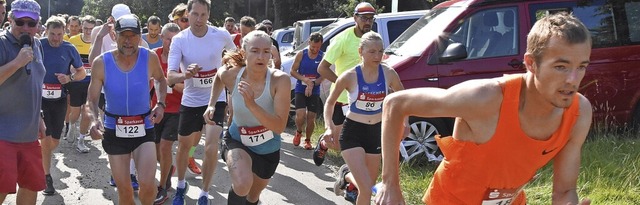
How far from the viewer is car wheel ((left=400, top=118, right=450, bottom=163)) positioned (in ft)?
27.2

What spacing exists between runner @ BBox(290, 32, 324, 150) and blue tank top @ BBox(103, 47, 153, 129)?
4661mm

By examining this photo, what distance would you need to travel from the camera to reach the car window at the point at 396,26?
1206 centimetres

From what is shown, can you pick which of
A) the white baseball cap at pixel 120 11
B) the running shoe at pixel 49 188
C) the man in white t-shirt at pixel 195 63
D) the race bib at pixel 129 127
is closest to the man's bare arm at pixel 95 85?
the race bib at pixel 129 127

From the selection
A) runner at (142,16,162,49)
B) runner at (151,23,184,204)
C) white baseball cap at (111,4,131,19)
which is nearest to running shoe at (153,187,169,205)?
runner at (151,23,184,204)

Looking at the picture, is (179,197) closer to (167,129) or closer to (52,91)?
(167,129)

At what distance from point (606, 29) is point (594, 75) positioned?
0.69 metres

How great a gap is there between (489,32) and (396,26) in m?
3.85

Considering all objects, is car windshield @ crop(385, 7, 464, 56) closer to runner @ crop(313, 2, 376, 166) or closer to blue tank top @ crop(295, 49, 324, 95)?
runner @ crop(313, 2, 376, 166)

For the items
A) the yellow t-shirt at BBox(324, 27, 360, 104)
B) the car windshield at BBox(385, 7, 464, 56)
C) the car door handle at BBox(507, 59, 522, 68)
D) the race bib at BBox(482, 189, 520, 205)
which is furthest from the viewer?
the car windshield at BBox(385, 7, 464, 56)

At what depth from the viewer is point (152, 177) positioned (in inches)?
224

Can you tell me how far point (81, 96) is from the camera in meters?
9.63

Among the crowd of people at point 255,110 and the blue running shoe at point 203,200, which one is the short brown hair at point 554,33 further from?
the blue running shoe at point 203,200

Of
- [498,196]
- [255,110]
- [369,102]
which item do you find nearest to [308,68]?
[369,102]

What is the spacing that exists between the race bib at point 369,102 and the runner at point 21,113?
2.47 metres
